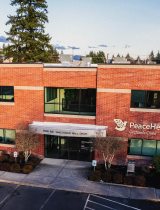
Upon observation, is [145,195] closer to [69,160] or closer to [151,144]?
[151,144]

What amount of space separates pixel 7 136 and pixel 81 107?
318 inches

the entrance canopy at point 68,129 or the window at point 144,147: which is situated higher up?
the entrance canopy at point 68,129

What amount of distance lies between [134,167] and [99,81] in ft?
26.3

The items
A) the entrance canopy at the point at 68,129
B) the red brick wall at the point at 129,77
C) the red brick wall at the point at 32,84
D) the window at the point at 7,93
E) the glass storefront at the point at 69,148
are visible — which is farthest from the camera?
the window at the point at 7,93

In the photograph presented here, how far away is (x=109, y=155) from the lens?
2480 centimetres

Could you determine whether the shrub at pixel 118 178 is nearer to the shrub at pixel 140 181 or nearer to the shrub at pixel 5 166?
the shrub at pixel 140 181

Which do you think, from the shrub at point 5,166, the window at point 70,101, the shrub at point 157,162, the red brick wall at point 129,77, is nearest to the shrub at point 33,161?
the shrub at point 5,166

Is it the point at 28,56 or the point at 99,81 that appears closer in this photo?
the point at 99,81

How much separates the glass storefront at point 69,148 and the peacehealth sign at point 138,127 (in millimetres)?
3150

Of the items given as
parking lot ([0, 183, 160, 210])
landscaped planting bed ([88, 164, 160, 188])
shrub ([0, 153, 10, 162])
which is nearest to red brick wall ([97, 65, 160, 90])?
landscaped planting bed ([88, 164, 160, 188])

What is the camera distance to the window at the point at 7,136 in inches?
1092

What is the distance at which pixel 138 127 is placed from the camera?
2486cm

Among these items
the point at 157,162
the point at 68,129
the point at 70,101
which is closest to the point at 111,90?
the point at 70,101

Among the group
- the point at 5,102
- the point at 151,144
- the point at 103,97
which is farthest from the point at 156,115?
the point at 5,102
